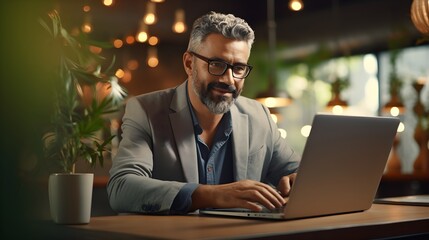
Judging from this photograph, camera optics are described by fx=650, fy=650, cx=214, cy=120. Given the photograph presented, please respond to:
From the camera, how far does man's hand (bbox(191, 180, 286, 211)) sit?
1914 millimetres

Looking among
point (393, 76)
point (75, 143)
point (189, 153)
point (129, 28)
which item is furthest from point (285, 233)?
point (129, 28)

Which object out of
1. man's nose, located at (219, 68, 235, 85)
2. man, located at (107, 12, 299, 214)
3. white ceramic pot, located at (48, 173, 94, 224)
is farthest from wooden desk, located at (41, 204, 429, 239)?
man's nose, located at (219, 68, 235, 85)

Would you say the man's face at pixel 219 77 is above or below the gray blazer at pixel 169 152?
above

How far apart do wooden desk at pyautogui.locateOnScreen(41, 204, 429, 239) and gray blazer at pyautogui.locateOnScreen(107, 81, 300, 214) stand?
0.14 meters

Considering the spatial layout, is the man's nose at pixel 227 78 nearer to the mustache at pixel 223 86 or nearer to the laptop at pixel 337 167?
the mustache at pixel 223 86

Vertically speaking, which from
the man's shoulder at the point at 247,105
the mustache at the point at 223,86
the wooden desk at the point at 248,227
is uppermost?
the mustache at the point at 223,86

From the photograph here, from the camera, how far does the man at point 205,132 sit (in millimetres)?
2424

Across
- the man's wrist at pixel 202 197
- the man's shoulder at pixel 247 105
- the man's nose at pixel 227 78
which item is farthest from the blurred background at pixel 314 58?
the man's wrist at pixel 202 197

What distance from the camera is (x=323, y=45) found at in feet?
34.8

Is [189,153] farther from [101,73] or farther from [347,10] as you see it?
→ [347,10]

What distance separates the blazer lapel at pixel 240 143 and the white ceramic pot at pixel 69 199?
968 millimetres

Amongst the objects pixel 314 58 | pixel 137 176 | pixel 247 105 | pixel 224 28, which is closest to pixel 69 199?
pixel 137 176

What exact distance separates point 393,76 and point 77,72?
6305 millimetres

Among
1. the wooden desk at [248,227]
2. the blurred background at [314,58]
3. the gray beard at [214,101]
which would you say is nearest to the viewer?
the wooden desk at [248,227]
